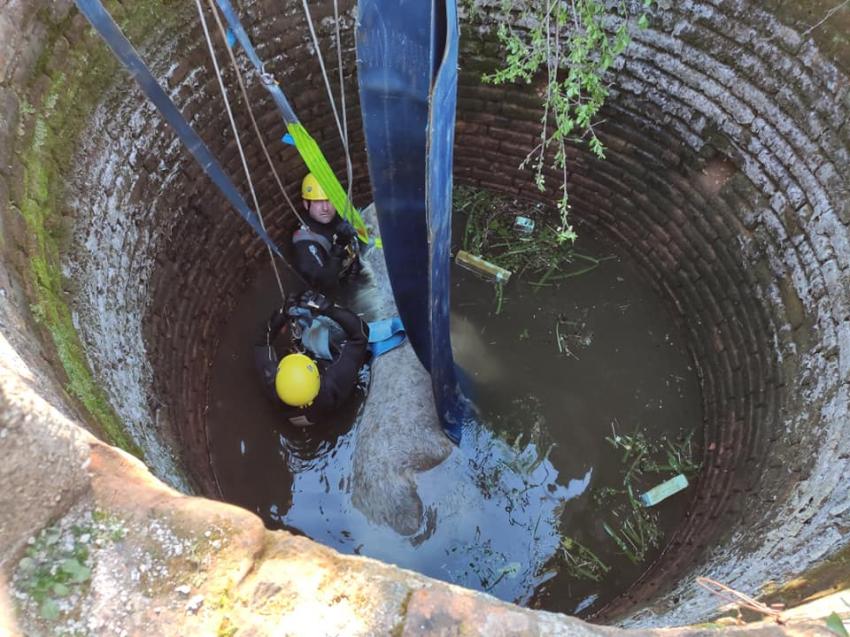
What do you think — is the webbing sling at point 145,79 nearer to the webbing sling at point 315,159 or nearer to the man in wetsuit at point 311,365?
the webbing sling at point 315,159

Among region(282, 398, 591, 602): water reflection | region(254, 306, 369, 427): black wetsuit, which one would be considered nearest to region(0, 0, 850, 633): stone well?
region(254, 306, 369, 427): black wetsuit

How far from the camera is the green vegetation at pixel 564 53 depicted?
235cm

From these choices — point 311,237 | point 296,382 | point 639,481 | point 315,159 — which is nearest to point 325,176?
point 315,159

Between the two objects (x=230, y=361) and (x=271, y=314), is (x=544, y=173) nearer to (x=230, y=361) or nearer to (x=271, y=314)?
(x=271, y=314)

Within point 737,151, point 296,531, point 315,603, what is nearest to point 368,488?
point 296,531

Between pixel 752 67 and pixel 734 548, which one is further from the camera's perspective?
pixel 752 67

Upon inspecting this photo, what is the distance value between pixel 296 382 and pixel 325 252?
0.92m

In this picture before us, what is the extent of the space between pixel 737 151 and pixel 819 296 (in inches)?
34.3

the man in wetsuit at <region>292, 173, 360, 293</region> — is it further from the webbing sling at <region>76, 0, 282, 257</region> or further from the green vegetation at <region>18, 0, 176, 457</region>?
the green vegetation at <region>18, 0, 176, 457</region>

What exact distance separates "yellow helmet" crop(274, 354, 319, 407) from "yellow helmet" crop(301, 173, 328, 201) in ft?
3.58

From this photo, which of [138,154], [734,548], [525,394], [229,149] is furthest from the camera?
[525,394]

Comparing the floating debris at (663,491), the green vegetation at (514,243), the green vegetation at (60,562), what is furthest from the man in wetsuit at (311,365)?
the green vegetation at (60,562)

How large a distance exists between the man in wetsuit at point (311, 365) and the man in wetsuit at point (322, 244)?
24 cm

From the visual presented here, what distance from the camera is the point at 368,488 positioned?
305 centimetres
